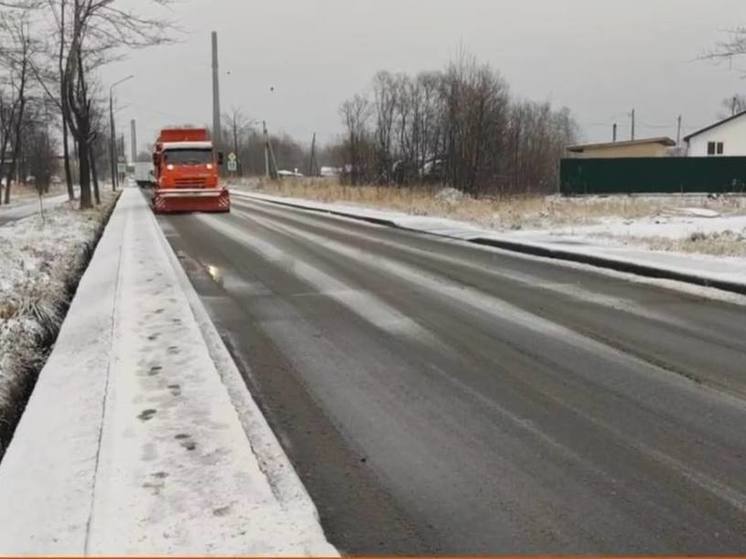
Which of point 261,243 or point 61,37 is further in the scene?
point 61,37

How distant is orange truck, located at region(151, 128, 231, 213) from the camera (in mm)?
30000

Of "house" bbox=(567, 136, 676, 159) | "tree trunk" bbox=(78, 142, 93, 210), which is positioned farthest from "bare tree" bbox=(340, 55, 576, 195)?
"tree trunk" bbox=(78, 142, 93, 210)

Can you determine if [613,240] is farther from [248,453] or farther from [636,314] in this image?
[248,453]

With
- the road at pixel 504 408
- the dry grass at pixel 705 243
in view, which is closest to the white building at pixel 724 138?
the dry grass at pixel 705 243

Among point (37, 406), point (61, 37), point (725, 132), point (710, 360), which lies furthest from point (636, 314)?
point (725, 132)

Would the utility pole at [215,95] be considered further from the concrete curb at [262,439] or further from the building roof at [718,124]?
the concrete curb at [262,439]

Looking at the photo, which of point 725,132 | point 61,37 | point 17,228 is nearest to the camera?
point 17,228

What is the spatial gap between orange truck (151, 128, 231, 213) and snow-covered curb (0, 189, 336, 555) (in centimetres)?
2370

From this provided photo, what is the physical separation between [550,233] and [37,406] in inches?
599

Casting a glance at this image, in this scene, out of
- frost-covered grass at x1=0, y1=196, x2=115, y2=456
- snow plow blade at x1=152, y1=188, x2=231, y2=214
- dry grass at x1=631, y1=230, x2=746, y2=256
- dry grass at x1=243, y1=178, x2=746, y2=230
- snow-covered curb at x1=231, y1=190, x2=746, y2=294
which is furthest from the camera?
snow plow blade at x1=152, y1=188, x2=231, y2=214

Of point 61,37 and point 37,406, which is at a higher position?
point 61,37

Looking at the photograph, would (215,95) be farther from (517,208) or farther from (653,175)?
(517,208)

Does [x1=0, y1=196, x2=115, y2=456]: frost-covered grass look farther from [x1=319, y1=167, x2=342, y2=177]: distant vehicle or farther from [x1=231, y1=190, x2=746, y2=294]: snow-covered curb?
[x1=319, y1=167, x2=342, y2=177]: distant vehicle

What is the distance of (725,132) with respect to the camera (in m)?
56.9
